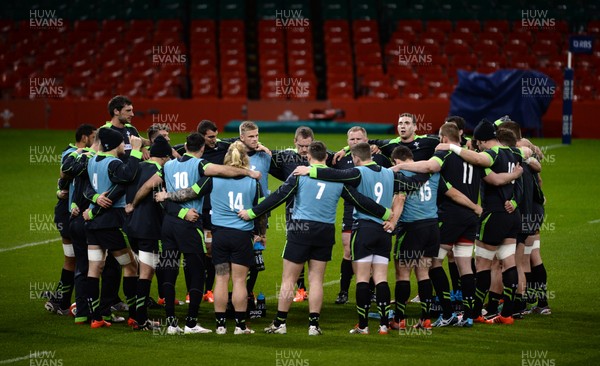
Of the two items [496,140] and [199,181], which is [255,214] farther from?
[496,140]

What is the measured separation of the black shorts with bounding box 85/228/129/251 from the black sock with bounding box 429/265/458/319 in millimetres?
3379

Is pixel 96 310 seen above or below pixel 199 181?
below

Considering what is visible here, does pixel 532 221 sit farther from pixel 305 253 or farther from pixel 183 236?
pixel 183 236

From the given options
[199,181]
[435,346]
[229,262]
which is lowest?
[435,346]

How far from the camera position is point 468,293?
10.7 metres

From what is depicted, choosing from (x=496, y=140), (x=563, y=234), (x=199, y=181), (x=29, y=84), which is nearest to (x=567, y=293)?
(x=496, y=140)

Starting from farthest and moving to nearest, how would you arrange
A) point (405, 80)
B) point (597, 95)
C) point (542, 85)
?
point (405, 80) → point (597, 95) → point (542, 85)

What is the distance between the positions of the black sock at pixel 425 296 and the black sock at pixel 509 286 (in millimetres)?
864

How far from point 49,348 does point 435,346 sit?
3.85m

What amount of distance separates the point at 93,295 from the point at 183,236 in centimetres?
128

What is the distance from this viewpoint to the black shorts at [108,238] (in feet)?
34.9

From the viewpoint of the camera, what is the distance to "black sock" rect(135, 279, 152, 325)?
34.4 ft

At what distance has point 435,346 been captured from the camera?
32.4 ft

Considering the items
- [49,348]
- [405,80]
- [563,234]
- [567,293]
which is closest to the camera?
[49,348]
